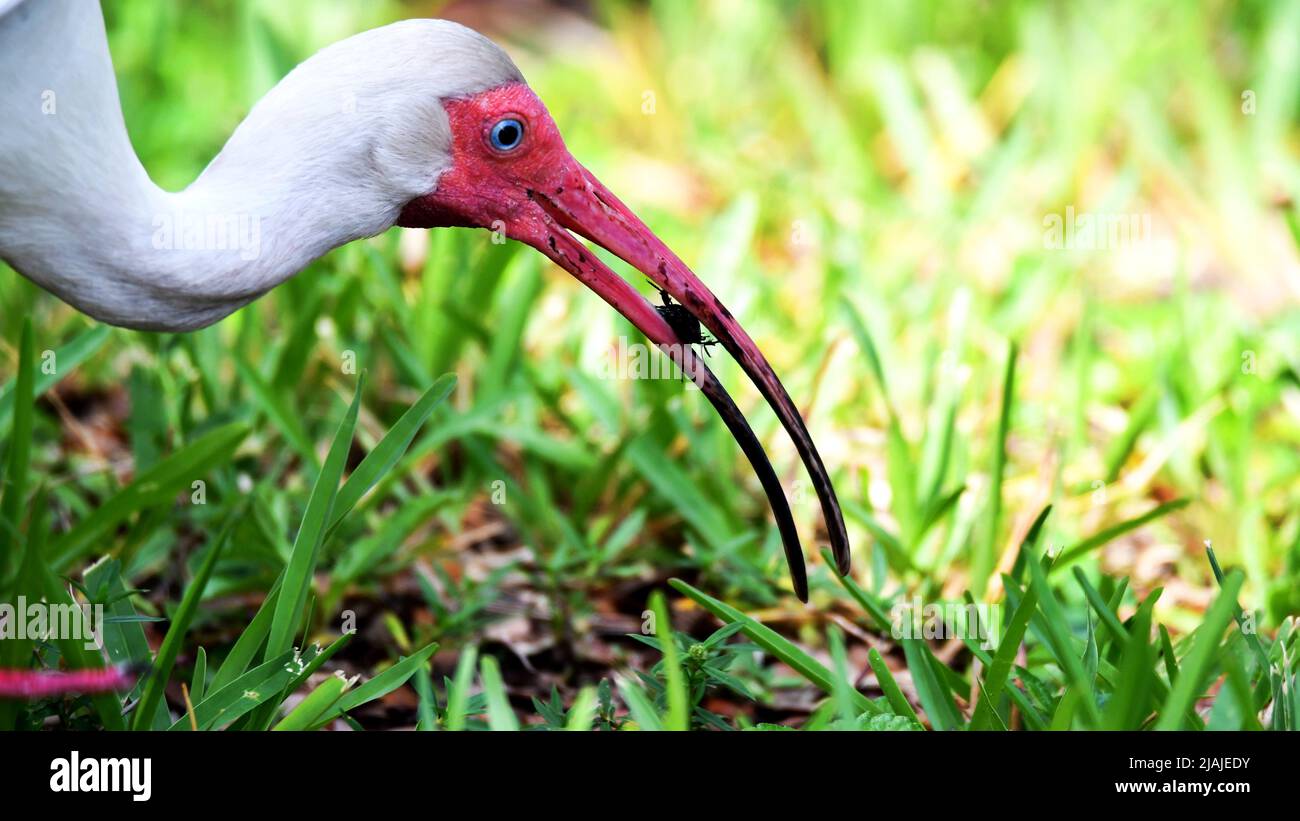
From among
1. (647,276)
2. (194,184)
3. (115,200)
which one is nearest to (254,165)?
(194,184)

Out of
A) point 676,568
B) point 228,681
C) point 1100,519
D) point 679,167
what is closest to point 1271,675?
point 1100,519

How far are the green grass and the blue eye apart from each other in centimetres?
52

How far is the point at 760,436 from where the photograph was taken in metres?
3.93

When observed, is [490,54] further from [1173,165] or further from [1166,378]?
[1173,165]

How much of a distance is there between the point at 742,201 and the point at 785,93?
5.44 ft

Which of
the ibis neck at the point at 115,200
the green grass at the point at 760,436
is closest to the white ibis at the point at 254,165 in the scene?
the ibis neck at the point at 115,200

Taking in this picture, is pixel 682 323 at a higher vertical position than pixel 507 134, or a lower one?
lower

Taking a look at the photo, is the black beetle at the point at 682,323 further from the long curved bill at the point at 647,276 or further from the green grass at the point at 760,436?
the green grass at the point at 760,436

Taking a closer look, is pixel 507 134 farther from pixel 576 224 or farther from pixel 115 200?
pixel 115 200

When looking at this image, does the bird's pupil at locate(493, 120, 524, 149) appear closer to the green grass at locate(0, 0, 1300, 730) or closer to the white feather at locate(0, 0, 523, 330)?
the white feather at locate(0, 0, 523, 330)

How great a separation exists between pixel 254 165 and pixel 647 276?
809 mm

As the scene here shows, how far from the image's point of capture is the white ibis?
2.35 metres

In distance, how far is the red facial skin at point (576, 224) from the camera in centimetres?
263

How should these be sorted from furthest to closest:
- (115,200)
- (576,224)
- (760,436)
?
(760,436)
(576,224)
(115,200)
